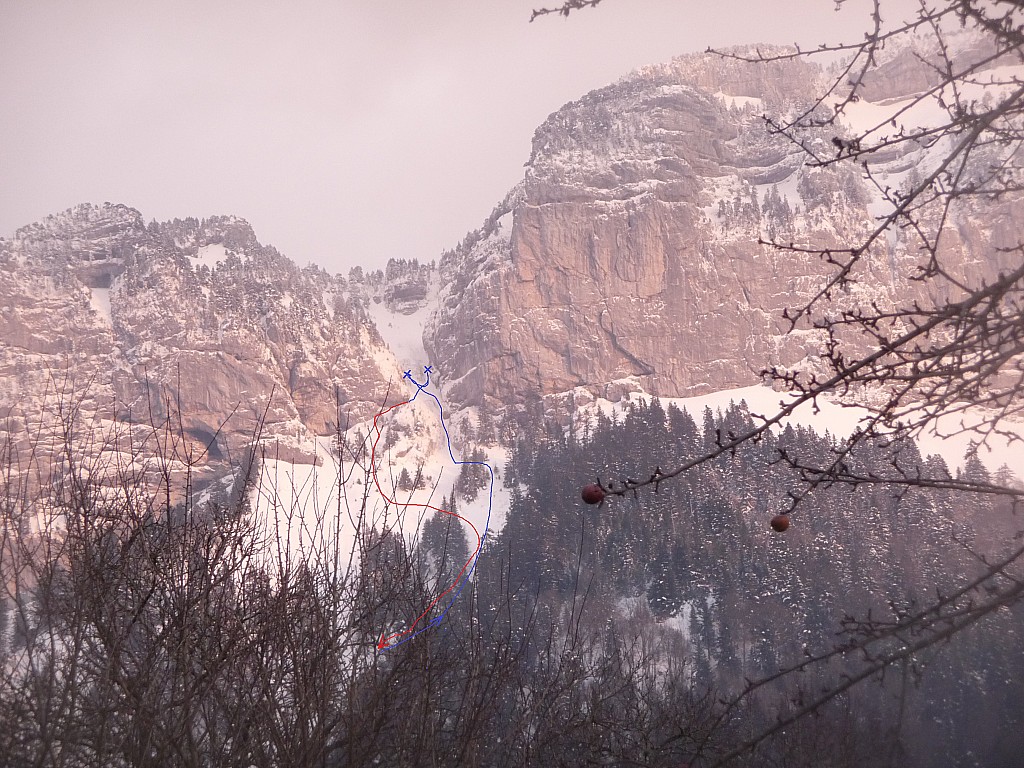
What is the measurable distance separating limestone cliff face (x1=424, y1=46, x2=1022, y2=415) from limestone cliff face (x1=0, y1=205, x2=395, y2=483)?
1563cm

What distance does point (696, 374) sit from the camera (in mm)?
85125

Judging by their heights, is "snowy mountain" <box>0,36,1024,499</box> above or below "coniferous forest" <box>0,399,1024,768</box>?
above

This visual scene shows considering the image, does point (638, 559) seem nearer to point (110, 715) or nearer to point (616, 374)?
point (110, 715)

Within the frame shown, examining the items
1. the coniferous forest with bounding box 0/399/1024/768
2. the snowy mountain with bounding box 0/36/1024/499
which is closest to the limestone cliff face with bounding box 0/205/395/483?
the snowy mountain with bounding box 0/36/1024/499

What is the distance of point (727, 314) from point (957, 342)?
88197 mm

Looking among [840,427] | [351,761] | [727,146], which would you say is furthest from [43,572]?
[727,146]

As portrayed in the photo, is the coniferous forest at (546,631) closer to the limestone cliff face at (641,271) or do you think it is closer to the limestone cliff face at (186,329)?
the limestone cliff face at (641,271)

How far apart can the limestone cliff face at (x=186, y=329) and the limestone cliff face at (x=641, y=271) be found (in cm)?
1563

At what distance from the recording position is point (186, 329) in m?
82.4

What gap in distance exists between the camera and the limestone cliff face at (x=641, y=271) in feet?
279

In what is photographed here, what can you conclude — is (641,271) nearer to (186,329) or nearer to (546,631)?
(186,329)

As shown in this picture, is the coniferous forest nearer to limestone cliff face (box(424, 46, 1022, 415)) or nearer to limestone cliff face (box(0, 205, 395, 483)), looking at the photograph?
limestone cliff face (box(424, 46, 1022, 415))

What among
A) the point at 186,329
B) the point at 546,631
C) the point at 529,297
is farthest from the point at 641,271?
the point at 546,631

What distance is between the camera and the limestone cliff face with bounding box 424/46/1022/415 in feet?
279
